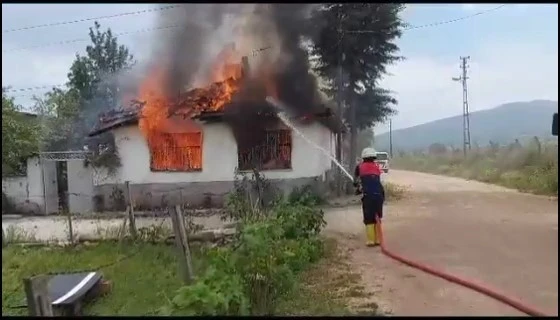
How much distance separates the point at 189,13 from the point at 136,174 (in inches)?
85.9

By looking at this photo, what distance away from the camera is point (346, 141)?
809cm

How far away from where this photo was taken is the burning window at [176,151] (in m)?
7.22

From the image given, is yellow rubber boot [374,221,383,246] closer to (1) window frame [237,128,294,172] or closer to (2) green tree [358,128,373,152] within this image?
(2) green tree [358,128,373,152]

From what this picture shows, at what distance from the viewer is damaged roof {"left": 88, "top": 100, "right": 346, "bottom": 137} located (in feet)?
24.5

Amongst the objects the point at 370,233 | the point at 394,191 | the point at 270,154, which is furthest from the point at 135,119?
the point at 394,191

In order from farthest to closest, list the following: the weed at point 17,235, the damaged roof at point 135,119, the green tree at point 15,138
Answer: the damaged roof at point 135,119, the green tree at point 15,138, the weed at point 17,235

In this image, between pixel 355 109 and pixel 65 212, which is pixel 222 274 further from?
pixel 355 109

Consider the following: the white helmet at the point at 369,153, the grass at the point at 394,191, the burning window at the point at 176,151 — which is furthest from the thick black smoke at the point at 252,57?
the grass at the point at 394,191

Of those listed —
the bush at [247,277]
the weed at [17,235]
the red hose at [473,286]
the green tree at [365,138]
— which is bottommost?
the red hose at [473,286]

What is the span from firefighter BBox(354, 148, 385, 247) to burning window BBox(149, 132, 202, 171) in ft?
6.94

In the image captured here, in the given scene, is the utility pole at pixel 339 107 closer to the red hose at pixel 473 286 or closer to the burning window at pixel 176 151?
the red hose at pixel 473 286

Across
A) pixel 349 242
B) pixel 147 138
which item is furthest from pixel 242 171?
pixel 349 242

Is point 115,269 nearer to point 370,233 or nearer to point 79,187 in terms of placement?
point 79,187

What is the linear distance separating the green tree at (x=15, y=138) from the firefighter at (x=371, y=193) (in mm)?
4011
